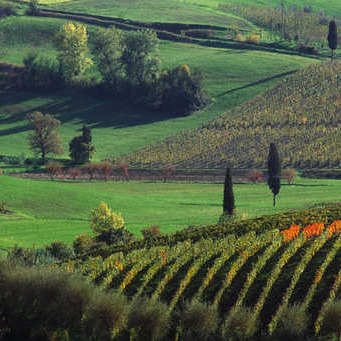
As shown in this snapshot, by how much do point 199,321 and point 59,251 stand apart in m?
28.8

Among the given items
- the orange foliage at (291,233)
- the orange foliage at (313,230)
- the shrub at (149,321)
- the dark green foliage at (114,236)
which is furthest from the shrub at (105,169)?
the shrub at (149,321)

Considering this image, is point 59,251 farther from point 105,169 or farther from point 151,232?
point 105,169

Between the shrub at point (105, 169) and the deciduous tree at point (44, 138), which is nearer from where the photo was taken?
the shrub at point (105, 169)

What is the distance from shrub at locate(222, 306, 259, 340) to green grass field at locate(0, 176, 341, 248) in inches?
1474

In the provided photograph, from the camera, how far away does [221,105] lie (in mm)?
188250

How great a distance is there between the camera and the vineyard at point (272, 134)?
487 ft

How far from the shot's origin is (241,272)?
6431cm

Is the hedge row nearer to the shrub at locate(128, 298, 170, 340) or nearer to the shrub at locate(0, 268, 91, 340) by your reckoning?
the shrub at locate(0, 268, 91, 340)

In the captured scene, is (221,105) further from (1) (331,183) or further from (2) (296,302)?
(2) (296,302)

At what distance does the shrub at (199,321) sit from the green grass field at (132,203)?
115 ft

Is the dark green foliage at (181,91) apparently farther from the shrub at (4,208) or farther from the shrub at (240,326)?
the shrub at (240,326)

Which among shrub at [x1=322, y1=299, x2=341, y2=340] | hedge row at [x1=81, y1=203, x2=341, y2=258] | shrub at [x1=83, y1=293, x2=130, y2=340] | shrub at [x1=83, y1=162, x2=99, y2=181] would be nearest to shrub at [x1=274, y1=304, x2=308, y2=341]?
shrub at [x1=322, y1=299, x2=341, y2=340]

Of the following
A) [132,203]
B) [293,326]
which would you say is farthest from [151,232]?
[293,326]

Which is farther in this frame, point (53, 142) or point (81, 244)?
point (53, 142)
